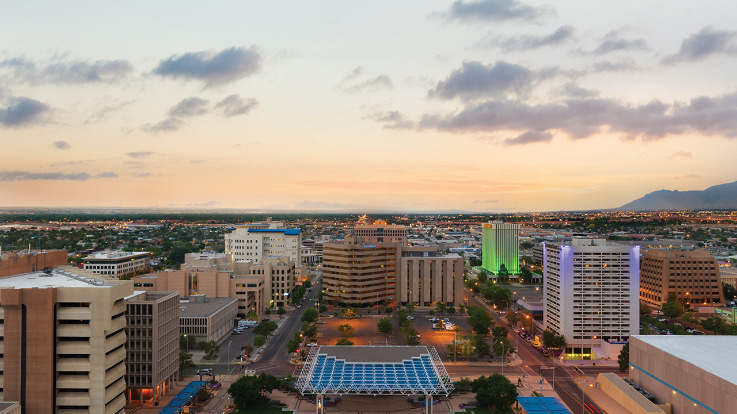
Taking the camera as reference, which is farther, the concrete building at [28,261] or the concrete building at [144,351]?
the concrete building at [144,351]

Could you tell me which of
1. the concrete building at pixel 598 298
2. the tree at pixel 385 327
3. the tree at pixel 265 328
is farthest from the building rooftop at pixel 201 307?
the concrete building at pixel 598 298

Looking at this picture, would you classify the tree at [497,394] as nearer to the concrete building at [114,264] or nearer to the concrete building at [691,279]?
the concrete building at [691,279]

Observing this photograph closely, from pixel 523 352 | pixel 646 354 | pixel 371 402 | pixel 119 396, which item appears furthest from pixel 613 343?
pixel 119 396

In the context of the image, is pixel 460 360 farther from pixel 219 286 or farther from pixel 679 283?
pixel 679 283

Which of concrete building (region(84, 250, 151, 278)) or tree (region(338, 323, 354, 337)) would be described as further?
concrete building (region(84, 250, 151, 278))

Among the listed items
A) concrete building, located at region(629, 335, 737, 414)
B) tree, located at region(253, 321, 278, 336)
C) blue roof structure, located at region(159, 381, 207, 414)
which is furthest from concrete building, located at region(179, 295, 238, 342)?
concrete building, located at region(629, 335, 737, 414)

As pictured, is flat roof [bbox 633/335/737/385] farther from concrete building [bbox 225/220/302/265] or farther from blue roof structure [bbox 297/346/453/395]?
concrete building [bbox 225/220/302/265]

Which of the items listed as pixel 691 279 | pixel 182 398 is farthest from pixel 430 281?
pixel 182 398
